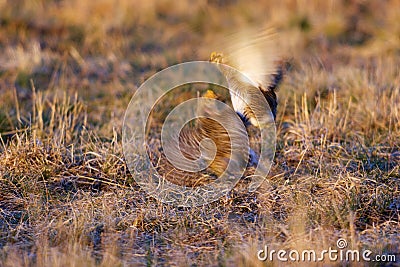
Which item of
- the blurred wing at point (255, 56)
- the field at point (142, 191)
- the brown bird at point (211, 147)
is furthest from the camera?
the blurred wing at point (255, 56)

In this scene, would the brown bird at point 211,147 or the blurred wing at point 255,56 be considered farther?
the blurred wing at point 255,56

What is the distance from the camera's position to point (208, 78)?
6.00 metres

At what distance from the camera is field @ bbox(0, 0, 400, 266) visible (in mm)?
3139

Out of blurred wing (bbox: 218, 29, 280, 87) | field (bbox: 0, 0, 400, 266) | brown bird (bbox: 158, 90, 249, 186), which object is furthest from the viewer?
blurred wing (bbox: 218, 29, 280, 87)

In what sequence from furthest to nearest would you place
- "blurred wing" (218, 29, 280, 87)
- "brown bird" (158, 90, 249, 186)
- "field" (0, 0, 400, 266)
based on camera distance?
"blurred wing" (218, 29, 280, 87) < "brown bird" (158, 90, 249, 186) < "field" (0, 0, 400, 266)

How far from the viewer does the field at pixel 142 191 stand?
3139 millimetres

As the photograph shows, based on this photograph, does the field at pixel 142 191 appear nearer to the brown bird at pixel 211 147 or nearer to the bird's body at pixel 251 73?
the brown bird at pixel 211 147

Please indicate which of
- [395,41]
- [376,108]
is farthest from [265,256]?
[395,41]

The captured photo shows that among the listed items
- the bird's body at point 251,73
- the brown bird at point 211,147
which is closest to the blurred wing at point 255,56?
the bird's body at point 251,73

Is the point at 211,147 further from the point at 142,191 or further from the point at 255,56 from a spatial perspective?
the point at 255,56

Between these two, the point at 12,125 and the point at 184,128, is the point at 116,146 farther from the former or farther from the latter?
the point at 12,125

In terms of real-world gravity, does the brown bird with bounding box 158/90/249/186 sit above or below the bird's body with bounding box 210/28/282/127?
below

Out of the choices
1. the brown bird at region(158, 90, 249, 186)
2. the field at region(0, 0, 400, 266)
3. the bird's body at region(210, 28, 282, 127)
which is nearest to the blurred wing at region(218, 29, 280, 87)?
the bird's body at region(210, 28, 282, 127)

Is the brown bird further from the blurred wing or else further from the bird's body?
the blurred wing
